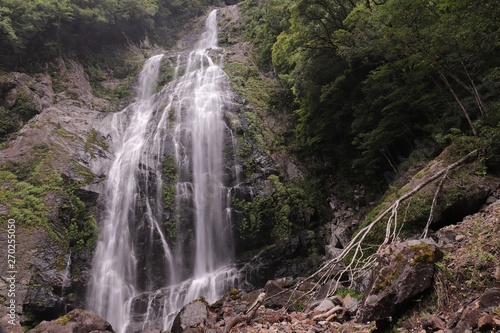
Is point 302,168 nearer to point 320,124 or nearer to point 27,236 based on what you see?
point 320,124

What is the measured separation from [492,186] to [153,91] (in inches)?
948

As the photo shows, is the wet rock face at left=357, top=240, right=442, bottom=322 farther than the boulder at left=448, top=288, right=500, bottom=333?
Yes

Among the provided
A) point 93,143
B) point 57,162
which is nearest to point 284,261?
point 57,162

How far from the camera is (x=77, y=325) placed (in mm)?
9578

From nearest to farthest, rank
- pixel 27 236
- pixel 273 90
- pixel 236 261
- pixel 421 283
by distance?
pixel 421 283 → pixel 27 236 → pixel 236 261 → pixel 273 90

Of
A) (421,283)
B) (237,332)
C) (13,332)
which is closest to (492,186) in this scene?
(421,283)

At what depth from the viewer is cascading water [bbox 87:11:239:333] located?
13680mm

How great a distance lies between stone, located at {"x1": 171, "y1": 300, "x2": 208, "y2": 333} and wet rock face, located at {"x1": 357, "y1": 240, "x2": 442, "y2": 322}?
5301 mm

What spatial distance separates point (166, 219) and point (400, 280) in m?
13.0

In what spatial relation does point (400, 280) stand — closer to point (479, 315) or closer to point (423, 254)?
point (423, 254)

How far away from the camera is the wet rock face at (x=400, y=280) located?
13.5 ft

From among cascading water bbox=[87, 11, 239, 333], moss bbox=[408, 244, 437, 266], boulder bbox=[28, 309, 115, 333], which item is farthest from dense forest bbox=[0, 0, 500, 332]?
boulder bbox=[28, 309, 115, 333]

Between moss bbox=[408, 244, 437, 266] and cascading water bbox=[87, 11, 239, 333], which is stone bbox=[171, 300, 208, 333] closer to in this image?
cascading water bbox=[87, 11, 239, 333]

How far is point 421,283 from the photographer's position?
412 cm
